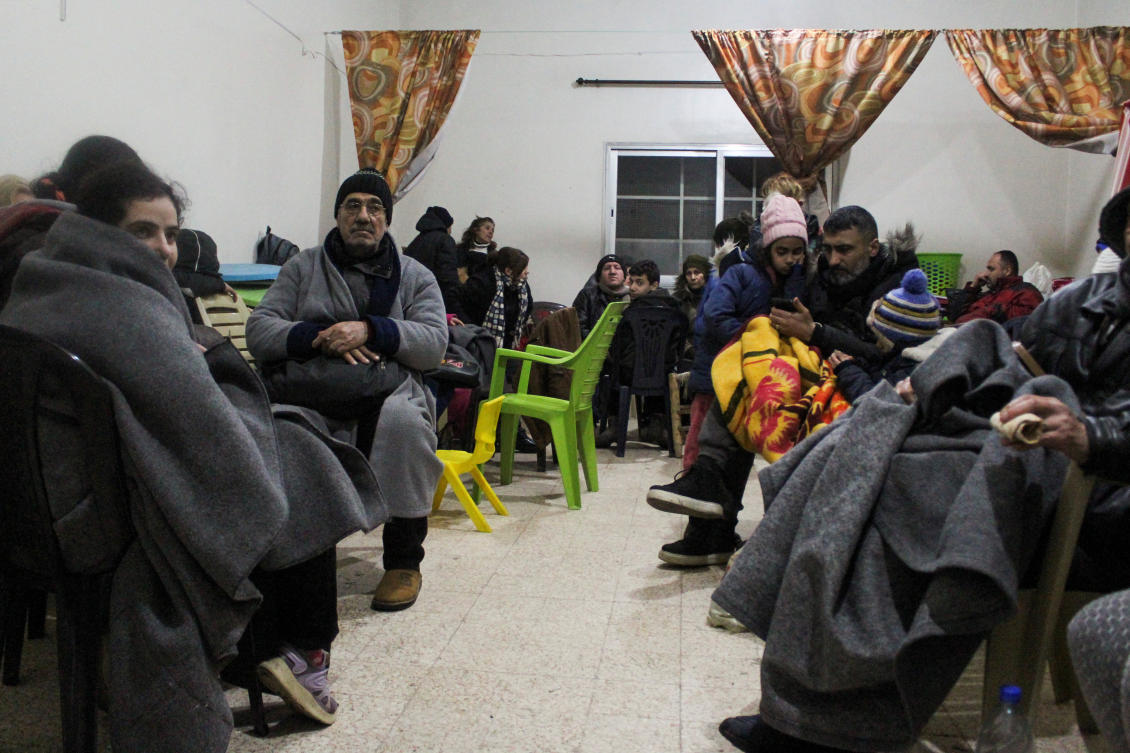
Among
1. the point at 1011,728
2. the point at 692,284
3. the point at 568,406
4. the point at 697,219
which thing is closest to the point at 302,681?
the point at 1011,728

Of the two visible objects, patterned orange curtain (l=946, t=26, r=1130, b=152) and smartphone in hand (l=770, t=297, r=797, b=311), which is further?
patterned orange curtain (l=946, t=26, r=1130, b=152)

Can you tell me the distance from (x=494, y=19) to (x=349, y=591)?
5547 millimetres

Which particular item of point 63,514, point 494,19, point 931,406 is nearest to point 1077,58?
point 494,19

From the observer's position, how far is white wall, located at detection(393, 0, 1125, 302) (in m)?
6.56

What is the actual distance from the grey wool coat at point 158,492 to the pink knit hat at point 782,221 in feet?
5.90

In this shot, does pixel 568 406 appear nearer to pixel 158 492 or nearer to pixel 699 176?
pixel 158 492

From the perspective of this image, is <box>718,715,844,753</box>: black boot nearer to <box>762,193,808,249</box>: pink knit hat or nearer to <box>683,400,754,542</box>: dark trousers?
<box>683,400,754,542</box>: dark trousers

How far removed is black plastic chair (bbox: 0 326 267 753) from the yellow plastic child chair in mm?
1765

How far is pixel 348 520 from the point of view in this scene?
64.4 inches

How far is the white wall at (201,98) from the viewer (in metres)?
3.12

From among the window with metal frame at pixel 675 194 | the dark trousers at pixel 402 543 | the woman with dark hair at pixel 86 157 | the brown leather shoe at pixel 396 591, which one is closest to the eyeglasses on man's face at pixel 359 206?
the woman with dark hair at pixel 86 157

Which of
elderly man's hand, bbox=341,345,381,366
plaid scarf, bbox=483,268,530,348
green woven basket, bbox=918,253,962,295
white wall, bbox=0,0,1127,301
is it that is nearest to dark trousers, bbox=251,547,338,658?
elderly man's hand, bbox=341,345,381,366

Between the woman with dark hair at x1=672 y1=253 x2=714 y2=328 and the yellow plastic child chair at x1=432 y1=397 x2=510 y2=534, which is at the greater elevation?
the woman with dark hair at x1=672 y1=253 x2=714 y2=328

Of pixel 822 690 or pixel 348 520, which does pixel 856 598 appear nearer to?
pixel 822 690
